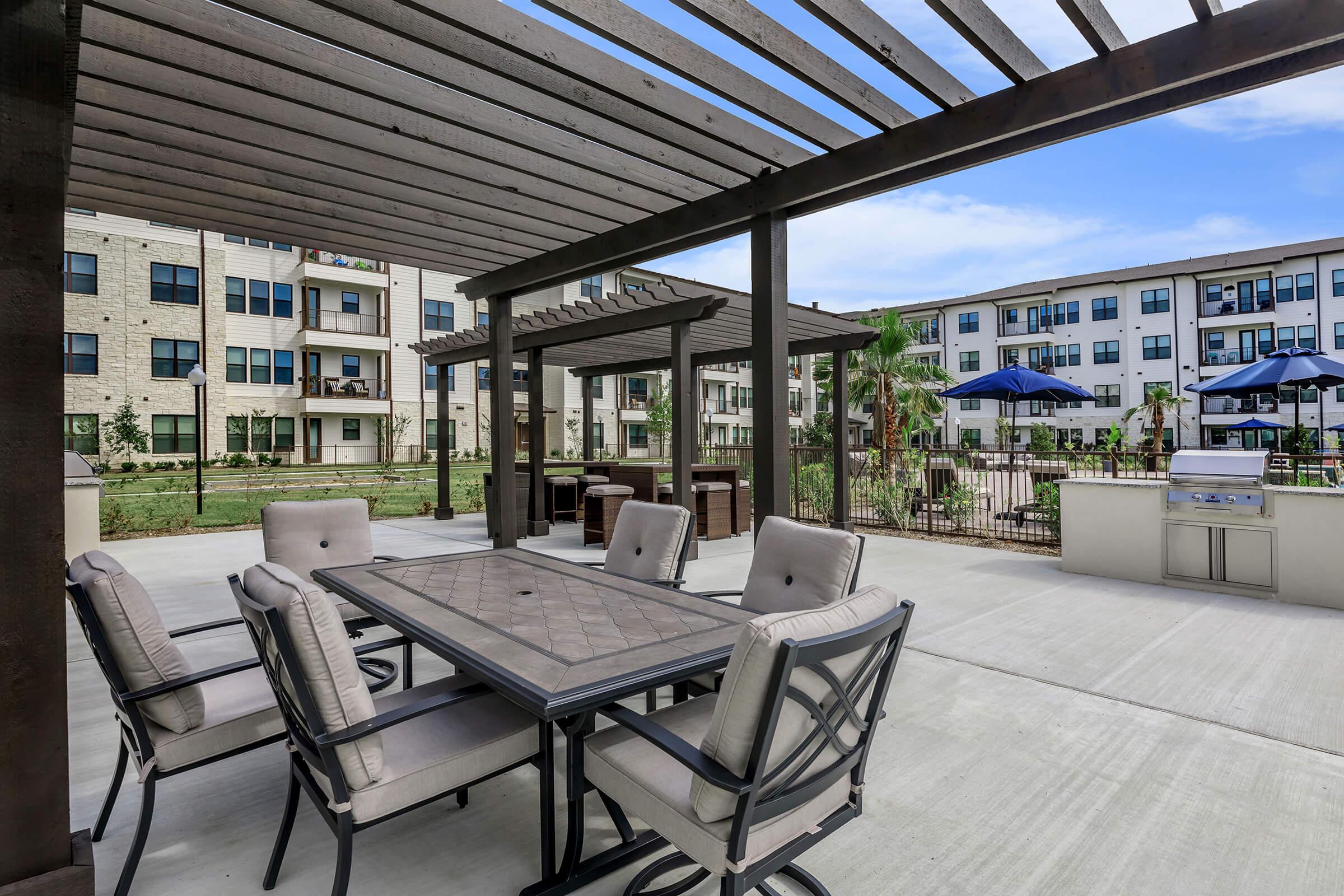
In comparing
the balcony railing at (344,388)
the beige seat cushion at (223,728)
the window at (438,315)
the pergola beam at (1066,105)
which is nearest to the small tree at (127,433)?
the balcony railing at (344,388)

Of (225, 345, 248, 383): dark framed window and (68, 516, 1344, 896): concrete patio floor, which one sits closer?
(68, 516, 1344, 896): concrete patio floor

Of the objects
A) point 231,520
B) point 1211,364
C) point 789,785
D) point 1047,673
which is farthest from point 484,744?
point 1211,364

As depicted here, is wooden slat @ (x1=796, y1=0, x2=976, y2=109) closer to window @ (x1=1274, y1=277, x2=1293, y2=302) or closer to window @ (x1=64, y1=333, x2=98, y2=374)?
window @ (x1=64, y1=333, x2=98, y2=374)

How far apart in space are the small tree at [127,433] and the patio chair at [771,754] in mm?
22615

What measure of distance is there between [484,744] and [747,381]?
35114 millimetres

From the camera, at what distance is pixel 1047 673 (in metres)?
3.88

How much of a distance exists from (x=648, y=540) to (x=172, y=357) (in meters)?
24.1

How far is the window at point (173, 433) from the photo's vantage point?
21359 millimetres

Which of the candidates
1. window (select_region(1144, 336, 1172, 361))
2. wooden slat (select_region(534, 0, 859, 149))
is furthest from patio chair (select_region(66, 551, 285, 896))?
window (select_region(1144, 336, 1172, 361))

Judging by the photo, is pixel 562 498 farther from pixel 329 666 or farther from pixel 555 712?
pixel 555 712

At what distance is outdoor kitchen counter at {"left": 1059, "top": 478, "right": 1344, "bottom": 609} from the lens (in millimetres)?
5270

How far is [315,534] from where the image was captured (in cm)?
407

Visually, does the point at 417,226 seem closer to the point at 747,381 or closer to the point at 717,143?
the point at 717,143

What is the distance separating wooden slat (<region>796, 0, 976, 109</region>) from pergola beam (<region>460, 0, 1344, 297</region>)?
0.17 meters
